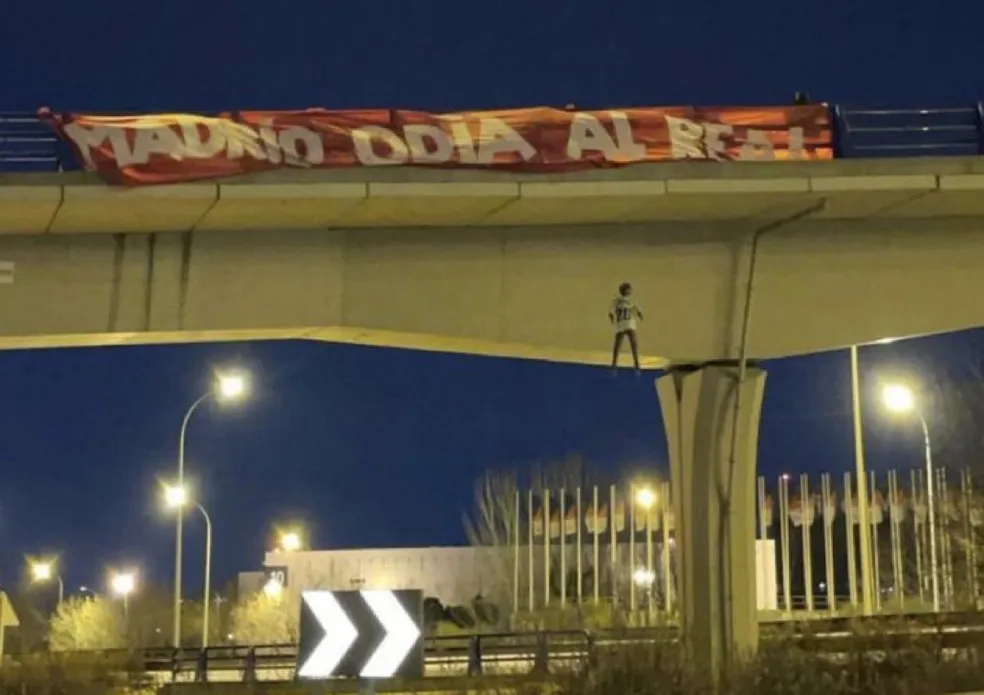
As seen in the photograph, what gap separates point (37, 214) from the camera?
59.1 ft

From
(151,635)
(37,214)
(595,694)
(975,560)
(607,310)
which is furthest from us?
(151,635)

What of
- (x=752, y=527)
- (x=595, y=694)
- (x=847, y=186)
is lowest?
(x=595, y=694)

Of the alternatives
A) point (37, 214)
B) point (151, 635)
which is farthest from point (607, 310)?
point (151, 635)

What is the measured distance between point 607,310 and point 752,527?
3697 mm

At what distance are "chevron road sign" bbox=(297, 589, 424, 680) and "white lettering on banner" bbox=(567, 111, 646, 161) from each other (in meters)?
12.7

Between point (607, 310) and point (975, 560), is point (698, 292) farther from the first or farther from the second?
point (975, 560)

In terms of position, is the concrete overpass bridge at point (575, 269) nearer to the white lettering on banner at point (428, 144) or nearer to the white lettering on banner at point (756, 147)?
the white lettering on banner at point (428, 144)

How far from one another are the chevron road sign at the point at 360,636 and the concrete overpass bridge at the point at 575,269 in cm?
1167

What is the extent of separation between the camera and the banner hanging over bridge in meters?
17.8

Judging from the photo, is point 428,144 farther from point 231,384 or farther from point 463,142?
point 231,384

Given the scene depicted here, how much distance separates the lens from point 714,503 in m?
20.4

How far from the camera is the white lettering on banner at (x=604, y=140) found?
19.0 meters

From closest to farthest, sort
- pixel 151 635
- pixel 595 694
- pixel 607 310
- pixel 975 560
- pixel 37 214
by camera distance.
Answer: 1. pixel 595 694
2. pixel 37 214
3. pixel 607 310
4. pixel 975 560
5. pixel 151 635

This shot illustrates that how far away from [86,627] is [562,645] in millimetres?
45263
